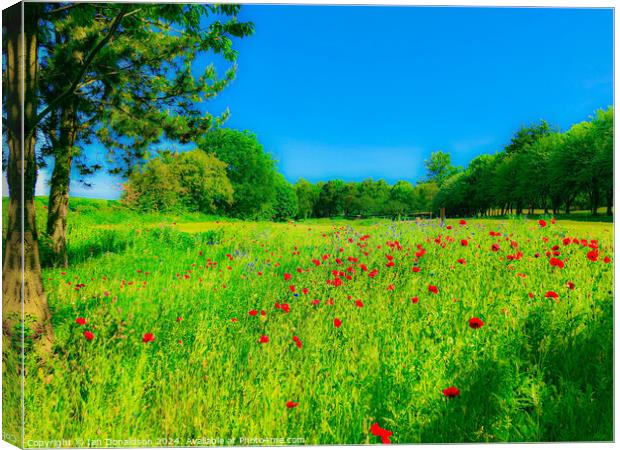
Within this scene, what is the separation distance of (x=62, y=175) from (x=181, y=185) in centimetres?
99

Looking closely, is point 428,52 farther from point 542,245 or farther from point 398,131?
point 542,245

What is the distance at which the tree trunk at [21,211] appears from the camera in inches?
130

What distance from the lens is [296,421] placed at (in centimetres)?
307

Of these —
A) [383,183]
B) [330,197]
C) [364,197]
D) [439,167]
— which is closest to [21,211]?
[330,197]

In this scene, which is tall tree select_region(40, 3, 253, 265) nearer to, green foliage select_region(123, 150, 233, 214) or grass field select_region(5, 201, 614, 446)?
green foliage select_region(123, 150, 233, 214)

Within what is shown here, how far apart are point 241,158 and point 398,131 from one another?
4.94 ft

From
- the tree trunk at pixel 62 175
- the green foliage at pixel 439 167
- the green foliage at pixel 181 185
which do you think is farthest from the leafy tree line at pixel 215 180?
the green foliage at pixel 439 167

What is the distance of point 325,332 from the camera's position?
348cm

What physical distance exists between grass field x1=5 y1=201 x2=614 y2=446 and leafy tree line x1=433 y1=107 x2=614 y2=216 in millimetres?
221

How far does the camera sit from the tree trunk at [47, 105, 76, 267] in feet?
11.5

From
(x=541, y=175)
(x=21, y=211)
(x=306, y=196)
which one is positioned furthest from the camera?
(x=541, y=175)

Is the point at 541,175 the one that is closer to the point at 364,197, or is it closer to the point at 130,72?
the point at 364,197

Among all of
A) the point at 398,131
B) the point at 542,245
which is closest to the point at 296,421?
the point at 398,131

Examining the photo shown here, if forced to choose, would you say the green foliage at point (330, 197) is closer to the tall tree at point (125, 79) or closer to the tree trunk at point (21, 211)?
the tall tree at point (125, 79)
